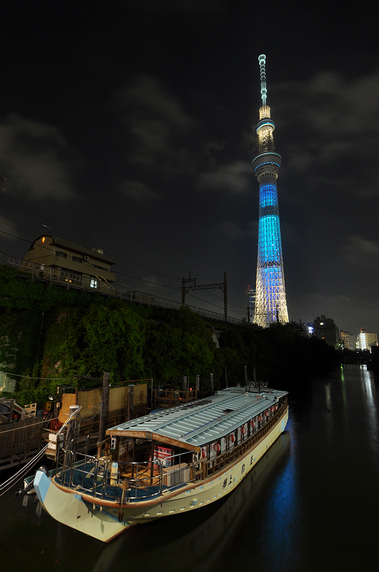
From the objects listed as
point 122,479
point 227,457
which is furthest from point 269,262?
point 122,479

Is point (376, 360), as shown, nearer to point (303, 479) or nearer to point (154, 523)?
point (303, 479)

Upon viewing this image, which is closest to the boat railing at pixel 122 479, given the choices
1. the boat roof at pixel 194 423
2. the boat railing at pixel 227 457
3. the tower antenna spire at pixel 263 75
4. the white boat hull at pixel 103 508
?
the white boat hull at pixel 103 508

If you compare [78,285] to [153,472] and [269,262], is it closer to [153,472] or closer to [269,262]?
[153,472]

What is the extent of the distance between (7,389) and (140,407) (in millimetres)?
10583

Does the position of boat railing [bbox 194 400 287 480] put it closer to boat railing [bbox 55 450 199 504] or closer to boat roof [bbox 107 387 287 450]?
boat railing [bbox 55 450 199 504]

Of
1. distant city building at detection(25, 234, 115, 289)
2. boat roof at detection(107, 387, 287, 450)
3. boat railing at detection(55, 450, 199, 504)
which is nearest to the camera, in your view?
boat railing at detection(55, 450, 199, 504)

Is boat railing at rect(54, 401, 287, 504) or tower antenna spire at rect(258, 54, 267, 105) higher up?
tower antenna spire at rect(258, 54, 267, 105)

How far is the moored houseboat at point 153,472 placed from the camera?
1138 cm

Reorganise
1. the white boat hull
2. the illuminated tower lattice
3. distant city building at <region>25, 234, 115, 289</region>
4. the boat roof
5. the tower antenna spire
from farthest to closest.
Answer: the tower antenna spire < the illuminated tower lattice < distant city building at <region>25, 234, 115, 289</region> < the boat roof < the white boat hull

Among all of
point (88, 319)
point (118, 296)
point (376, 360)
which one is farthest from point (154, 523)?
point (376, 360)

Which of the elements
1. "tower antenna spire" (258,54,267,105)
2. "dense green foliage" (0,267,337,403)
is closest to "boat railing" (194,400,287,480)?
"dense green foliage" (0,267,337,403)

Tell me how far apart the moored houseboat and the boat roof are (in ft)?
0.14

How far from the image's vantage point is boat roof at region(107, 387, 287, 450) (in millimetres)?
13273

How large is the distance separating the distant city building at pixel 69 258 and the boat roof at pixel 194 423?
29436mm
